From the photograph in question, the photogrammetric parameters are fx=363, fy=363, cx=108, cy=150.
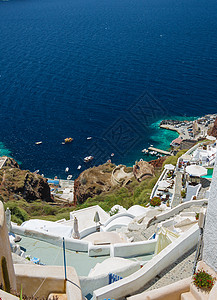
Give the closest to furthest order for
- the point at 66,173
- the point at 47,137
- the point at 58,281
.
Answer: the point at 58,281 → the point at 66,173 → the point at 47,137

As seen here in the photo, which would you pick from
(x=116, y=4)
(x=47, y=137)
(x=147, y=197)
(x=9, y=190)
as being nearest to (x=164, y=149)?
(x=47, y=137)

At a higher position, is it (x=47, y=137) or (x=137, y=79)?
(x=137, y=79)

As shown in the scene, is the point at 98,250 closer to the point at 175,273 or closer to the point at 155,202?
the point at 175,273

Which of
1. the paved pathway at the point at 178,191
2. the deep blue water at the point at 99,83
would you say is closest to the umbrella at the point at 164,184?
the paved pathway at the point at 178,191

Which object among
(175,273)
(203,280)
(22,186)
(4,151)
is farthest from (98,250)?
(4,151)

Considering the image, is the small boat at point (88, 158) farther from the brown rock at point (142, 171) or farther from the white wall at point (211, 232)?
the white wall at point (211, 232)

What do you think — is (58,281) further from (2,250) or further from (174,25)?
(174,25)
